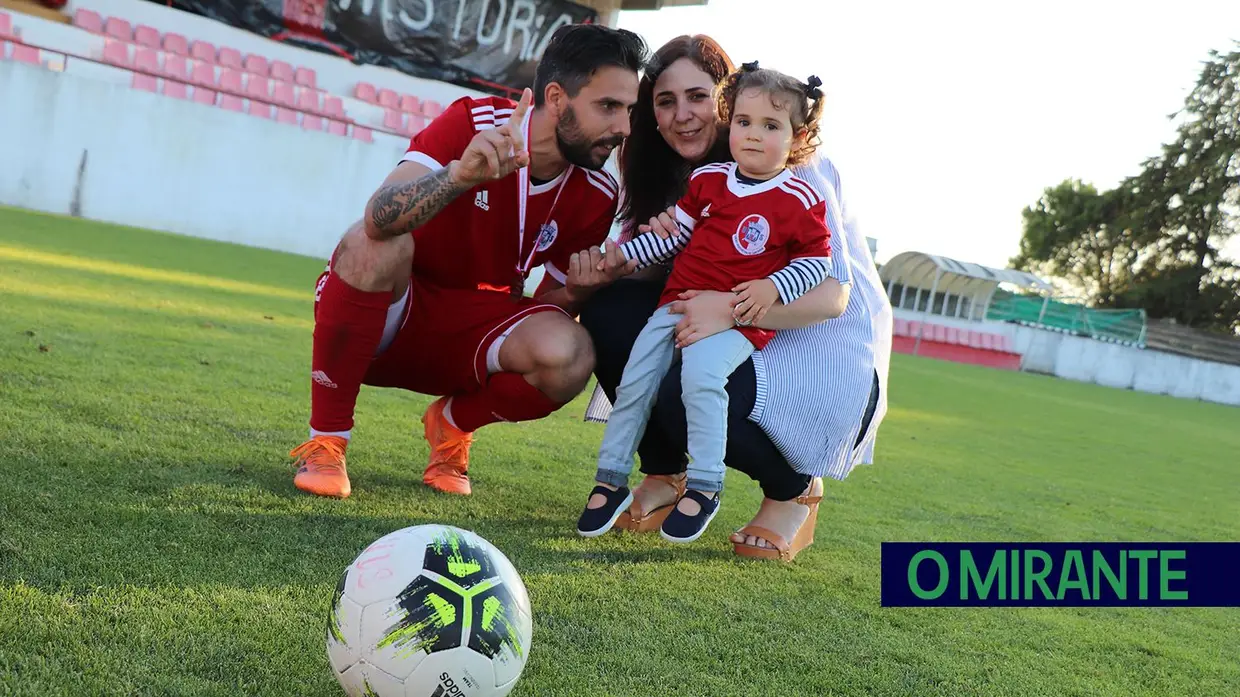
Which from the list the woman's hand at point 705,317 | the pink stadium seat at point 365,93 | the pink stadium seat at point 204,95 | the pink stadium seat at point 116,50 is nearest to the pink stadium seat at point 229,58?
the pink stadium seat at point 116,50

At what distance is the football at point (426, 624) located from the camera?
1494 millimetres

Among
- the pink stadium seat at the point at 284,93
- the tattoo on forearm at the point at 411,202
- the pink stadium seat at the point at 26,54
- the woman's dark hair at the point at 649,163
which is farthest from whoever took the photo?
the pink stadium seat at the point at 284,93

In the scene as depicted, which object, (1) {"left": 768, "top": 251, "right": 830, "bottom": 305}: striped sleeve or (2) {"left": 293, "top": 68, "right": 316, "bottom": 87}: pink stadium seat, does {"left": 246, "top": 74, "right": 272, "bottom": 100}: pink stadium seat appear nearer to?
(2) {"left": 293, "top": 68, "right": 316, "bottom": 87}: pink stadium seat

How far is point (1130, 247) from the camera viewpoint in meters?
39.6

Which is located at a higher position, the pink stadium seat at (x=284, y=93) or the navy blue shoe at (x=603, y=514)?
the pink stadium seat at (x=284, y=93)

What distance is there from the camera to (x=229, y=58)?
15.2 metres

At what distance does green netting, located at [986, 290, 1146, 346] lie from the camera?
2636cm

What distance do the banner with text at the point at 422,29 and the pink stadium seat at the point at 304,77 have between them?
407 millimetres

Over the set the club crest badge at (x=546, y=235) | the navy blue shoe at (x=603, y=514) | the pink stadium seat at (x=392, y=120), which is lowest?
the navy blue shoe at (x=603, y=514)

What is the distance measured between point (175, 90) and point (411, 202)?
37.5ft

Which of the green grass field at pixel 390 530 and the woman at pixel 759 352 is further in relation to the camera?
the woman at pixel 759 352

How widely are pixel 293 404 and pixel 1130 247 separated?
1631 inches

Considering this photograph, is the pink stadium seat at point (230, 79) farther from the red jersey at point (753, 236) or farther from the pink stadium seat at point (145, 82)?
the red jersey at point (753, 236)

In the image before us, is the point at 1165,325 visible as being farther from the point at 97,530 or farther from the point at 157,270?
the point at 97,530
